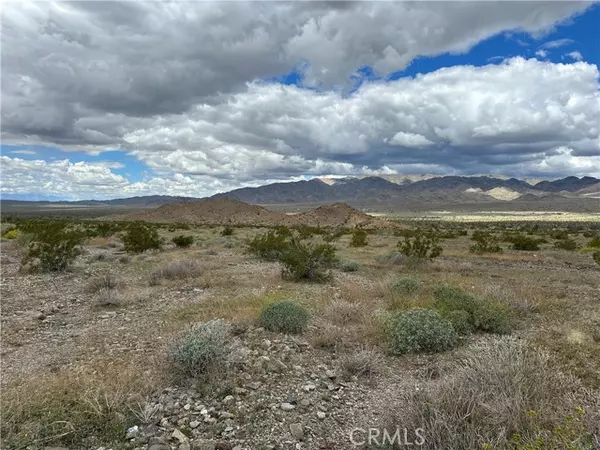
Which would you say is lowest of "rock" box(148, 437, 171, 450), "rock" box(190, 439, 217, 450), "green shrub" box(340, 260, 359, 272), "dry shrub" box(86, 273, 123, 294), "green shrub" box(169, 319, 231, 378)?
"green shrub" box(340, 260, 359, 272)

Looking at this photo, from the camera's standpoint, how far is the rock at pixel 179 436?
482cm

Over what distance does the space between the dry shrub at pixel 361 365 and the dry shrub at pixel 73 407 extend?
9.03 feet

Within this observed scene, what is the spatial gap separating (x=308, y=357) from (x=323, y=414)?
1.95 metres

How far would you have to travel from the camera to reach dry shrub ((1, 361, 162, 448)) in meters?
4.88

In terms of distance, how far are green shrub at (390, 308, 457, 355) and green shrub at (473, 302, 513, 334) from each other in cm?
112

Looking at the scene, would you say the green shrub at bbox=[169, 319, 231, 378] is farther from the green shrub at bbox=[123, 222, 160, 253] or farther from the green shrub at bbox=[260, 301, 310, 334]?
the green shrub at bbox=[123, 222, 160, 253]

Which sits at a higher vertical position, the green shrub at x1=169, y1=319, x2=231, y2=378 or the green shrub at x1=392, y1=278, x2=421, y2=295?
the green shrub at x1=169, y1=319, x2=231, y2=378

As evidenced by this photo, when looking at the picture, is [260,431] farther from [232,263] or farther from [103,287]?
[232,263]

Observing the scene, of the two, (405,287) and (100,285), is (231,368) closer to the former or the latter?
(405,287)

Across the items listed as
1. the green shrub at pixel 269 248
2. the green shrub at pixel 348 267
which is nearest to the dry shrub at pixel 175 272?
the green shrub at pixel 348 267

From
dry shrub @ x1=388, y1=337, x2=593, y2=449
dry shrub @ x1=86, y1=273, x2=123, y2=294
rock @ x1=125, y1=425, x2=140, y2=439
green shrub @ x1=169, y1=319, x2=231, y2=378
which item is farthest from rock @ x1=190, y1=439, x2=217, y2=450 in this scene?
dry shrub @ x1=86, y1=273, x2=123, y2=294

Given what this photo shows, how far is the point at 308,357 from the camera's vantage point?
24.2 ft

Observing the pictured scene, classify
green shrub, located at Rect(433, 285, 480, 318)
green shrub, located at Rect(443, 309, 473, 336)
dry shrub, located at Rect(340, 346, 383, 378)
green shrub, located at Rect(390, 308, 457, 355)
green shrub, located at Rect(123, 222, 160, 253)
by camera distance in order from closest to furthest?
1. dry shrub, located at Rect(340, 346, 383, 378)
2. green shrub, located at Rect(390, 308, 457, 355)
3. green shrub, located at Rect(443, 309, 473, 336)
4. green shrub, located at Rect(433, 285, 480, 318)
5. green shrub, located at Rect(123, 222, 160, 253)

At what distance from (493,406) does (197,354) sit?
3953 mm
